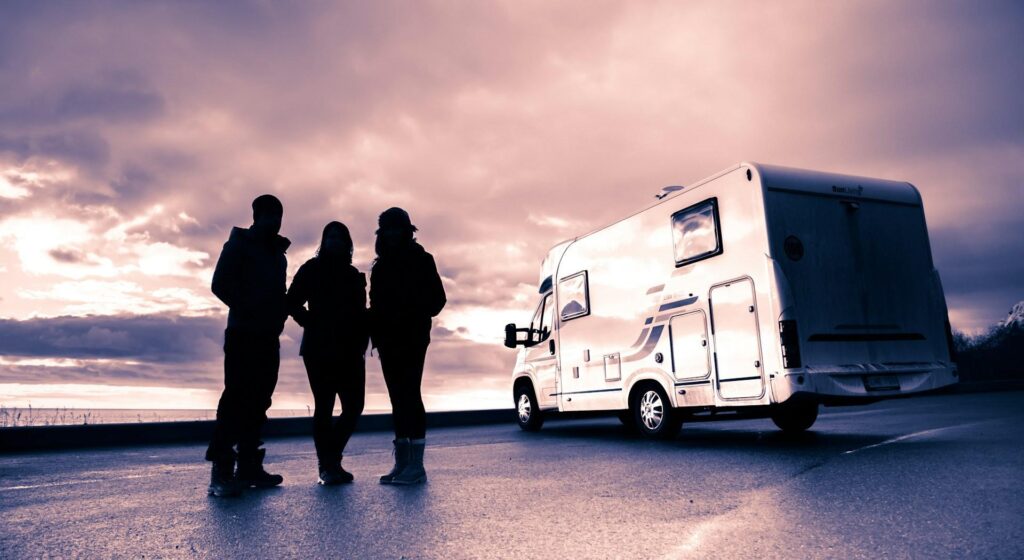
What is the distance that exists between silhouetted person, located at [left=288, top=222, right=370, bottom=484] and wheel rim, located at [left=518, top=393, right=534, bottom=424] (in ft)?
22.7

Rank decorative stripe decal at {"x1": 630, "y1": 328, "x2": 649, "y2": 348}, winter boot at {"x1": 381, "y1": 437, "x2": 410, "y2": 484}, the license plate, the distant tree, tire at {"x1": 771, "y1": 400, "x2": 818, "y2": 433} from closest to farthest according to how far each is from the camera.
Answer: winter boot at {"x1": 381, "y1": 437, "x2": 410, "y2": 484}
the license plate
decorative stripe decal at {"x1": 630, "y1": 328, "x2": 649, "y2": 348}
tire at {"x1": 771, "y1": 400, "x2": 818, "y2": 433}
the distant tree

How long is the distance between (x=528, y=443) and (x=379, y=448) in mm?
1950

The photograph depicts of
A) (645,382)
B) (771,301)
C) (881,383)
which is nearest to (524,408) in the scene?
(645,382)

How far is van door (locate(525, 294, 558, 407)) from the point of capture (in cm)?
1104

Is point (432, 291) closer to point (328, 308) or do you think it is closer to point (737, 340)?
point (328, 308)

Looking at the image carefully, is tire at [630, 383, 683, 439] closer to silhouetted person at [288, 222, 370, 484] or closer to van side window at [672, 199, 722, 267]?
van side window at [672, 199, 722, 267]

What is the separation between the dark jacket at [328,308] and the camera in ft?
16.5

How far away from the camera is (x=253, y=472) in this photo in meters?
5.05

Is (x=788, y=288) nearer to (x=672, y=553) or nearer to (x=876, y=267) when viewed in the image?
(x=876, y=267)

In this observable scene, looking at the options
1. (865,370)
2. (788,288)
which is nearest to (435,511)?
(788,288)

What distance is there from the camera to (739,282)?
7652mm

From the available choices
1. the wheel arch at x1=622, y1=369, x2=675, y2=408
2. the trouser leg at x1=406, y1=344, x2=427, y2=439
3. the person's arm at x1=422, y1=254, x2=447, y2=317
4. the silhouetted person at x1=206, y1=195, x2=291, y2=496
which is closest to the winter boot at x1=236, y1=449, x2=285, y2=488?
the silhouetted person at x1=206, y1=195, x2=291, y2=496

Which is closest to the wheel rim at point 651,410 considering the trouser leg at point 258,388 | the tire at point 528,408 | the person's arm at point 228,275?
the tire at point 528,408

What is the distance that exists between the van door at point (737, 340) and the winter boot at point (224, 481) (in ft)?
16.5
